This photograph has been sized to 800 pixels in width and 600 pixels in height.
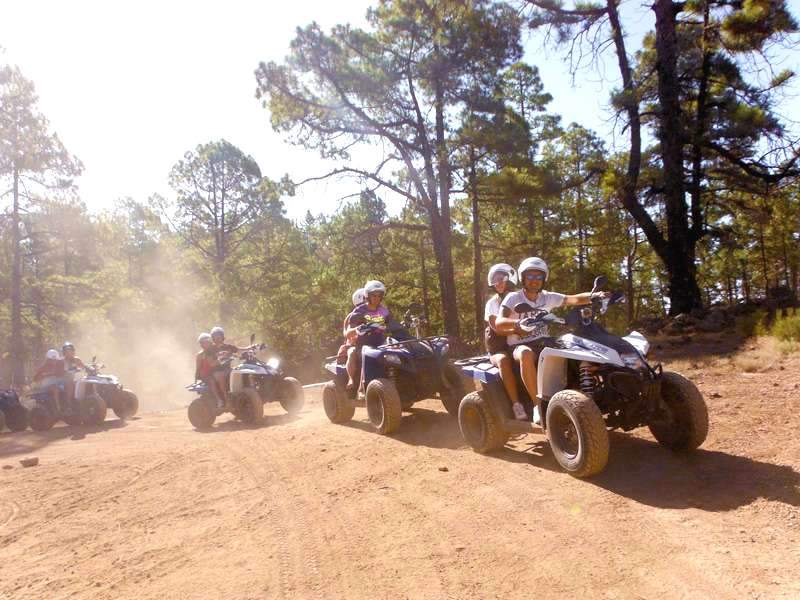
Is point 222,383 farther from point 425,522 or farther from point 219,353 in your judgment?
point 425,522

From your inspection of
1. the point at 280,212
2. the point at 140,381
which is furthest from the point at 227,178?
the point at 140,381

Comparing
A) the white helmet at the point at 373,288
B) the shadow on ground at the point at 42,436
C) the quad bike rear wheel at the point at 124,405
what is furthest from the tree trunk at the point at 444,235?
the shadow on ground at the point at 42,436

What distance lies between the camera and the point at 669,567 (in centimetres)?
326

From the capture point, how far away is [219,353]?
1141 centimetres

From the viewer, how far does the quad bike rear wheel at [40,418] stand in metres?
12.9

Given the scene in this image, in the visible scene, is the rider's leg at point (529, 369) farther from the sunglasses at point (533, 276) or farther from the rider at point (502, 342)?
the sunglasses at point (533, 276)

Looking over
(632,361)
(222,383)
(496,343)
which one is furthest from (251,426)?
(632,361)

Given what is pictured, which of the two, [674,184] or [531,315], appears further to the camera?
[674,184]

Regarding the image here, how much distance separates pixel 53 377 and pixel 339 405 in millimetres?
8417

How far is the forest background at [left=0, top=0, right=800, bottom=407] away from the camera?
15.1 m

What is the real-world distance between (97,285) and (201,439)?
71.4 feet

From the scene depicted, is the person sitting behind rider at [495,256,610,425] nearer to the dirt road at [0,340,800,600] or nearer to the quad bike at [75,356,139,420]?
the dirt road at [0,340,800,600]

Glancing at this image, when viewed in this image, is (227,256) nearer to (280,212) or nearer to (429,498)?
(280,212)

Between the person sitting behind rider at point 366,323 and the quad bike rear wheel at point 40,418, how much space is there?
27.4 feet
